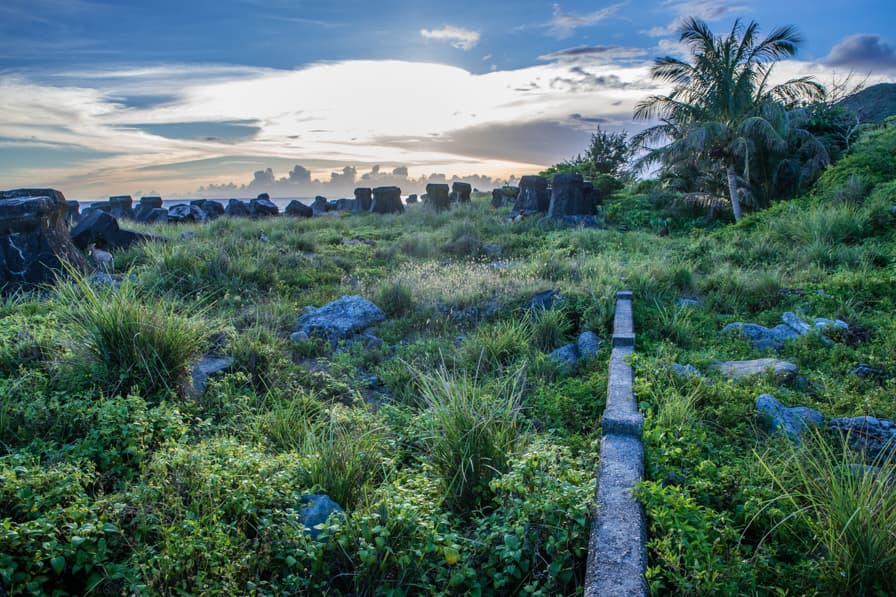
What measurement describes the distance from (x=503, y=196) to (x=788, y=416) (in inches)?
869

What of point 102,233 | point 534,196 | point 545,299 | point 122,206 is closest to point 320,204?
point 122,206

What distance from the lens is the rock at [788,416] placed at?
11.7 ft

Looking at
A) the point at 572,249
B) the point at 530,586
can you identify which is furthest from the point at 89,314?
the point at 572,249

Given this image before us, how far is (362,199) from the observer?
24.6 metres

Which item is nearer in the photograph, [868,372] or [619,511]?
[619,511]

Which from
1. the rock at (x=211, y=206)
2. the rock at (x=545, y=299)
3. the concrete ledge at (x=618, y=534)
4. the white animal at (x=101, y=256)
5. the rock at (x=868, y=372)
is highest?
the rock at (x=211, y=206)

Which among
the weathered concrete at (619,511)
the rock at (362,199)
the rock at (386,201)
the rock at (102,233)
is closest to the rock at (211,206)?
the rock at (362,199)

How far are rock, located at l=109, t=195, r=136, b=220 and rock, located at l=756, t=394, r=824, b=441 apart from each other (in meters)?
27.2

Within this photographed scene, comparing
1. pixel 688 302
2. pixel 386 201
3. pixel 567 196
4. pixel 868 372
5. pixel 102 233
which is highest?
pixel 386 201

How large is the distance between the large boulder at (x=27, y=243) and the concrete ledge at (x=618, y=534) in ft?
26.7

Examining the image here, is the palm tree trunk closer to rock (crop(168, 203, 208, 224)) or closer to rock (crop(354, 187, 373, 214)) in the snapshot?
rock (crop(354, 187, 373, 214))

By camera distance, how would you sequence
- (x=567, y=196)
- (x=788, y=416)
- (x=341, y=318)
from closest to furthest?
1. (x=788, y=416)
2. (x=341, y=318)
3. (x=567, y=196)

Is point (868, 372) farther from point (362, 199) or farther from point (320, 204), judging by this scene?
point (320, 204)

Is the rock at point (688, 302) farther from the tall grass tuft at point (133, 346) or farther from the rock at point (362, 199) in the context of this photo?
the rock at point (362, 199)
